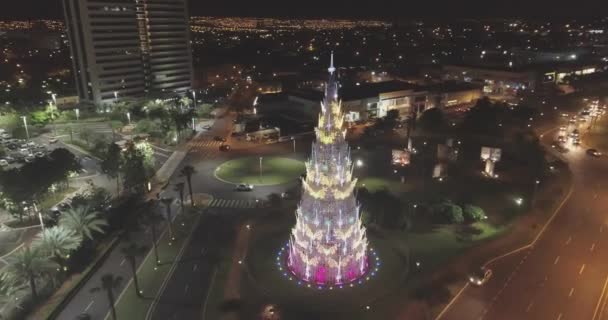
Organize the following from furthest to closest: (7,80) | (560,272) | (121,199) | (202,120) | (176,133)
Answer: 1. (7,80)
2. (202,120)
3. (176,133)
4. (121,199)
5. (560,272)

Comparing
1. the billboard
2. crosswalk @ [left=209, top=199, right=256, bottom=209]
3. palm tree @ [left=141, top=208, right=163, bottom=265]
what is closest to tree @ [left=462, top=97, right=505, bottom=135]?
the billboard

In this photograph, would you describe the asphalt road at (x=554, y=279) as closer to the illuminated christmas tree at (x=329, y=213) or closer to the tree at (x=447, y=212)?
the tree at (x=447, y=212)

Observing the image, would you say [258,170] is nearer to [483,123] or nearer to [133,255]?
[133,255]

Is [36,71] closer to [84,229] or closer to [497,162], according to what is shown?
[84,229]

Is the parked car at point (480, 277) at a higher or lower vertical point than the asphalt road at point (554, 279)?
higher

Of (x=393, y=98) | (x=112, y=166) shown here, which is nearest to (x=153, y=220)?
(x=112, y=166)

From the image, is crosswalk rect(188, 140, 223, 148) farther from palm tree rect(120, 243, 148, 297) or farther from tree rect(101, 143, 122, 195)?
palm tree rect(120, 243, 148, 297)

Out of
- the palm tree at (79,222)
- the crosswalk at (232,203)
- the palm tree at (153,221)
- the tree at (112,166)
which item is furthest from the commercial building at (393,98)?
the palm tree at (79,222)

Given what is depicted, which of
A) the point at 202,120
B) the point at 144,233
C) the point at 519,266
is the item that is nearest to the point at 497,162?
the point at 519,266
